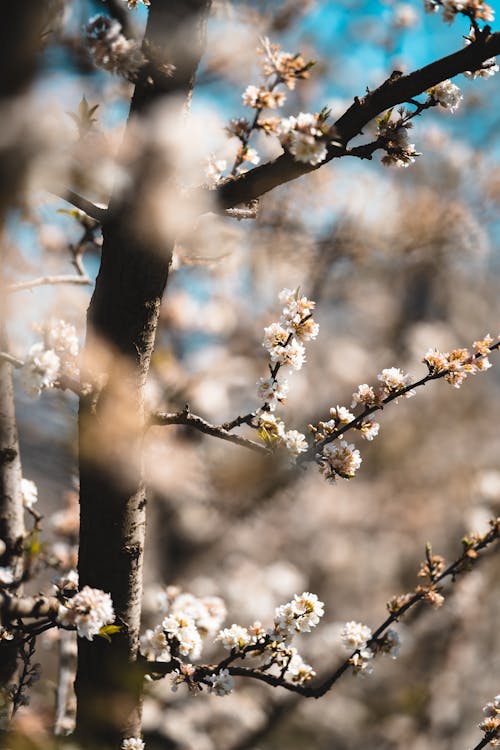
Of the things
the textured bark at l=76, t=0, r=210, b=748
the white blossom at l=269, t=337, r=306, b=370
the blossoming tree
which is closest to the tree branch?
the blossoming tree

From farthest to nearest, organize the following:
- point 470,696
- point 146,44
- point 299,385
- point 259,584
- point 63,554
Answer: point 299,385, point 470,696, point 259,584, point 63,554, point 146,44

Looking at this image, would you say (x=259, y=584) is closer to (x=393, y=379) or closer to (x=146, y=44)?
(x=393, y=379)

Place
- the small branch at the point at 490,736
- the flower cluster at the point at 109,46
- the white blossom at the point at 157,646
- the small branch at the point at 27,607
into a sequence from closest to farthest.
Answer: the flower cluster at the point at 109,46 < the small branch at the point at 27,607 < the small branch at the point at 490,736 < the white blossom at the point at 157,646

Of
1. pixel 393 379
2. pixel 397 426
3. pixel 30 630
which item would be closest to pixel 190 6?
pixel 393 379

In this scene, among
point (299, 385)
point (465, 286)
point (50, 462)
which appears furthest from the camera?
point (465, 286)

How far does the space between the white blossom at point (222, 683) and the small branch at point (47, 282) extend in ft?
3.55

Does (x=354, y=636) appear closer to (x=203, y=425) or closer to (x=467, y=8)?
(x=203, y=425)

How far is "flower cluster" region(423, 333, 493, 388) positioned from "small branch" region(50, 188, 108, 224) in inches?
30.6

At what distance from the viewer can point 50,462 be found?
3.44 m

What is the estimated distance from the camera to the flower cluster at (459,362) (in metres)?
1.17

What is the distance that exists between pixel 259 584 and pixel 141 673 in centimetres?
315

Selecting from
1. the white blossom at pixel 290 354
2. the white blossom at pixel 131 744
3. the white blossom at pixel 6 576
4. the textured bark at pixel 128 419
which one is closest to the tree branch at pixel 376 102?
the textured bark at pixel 128 419

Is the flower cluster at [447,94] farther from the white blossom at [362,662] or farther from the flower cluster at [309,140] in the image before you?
the white blossom at [362,662]

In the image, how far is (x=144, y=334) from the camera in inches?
43.5
